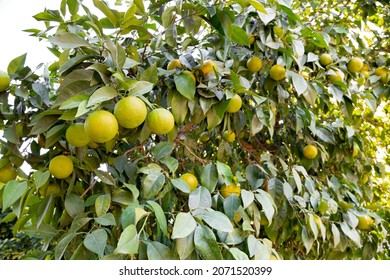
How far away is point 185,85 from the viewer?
96 cm

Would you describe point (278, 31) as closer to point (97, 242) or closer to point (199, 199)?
point (199, 199)

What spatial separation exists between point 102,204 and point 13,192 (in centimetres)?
18

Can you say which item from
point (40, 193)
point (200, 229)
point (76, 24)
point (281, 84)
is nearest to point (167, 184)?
point (200, 229)

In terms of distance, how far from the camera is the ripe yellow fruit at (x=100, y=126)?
751 millimetres

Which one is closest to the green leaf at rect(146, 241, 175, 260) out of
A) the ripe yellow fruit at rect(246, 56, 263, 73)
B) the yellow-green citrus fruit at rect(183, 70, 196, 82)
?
the yellow-green citrus fruit at rect(183, 70, 196, 82)

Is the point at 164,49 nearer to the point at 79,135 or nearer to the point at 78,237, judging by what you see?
the point at 79,135

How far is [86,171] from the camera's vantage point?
1030 millimetres

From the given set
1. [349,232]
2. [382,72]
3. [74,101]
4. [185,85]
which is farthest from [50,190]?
[382,72]

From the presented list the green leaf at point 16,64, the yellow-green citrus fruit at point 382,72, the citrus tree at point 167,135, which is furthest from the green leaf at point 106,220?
the yellow-green citrus fruit at point 382,72

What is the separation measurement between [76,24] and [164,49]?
9.7 inches

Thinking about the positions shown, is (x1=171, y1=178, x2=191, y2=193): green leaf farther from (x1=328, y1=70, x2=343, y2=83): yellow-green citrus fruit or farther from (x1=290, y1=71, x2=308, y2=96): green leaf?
(x1=328, y1=70, x2=343, y2=83): yellow-green citrus fruit

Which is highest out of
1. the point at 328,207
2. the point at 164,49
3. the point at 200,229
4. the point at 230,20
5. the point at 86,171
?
the point at 230,20

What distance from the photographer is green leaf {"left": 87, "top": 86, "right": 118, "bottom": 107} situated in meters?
0.73
